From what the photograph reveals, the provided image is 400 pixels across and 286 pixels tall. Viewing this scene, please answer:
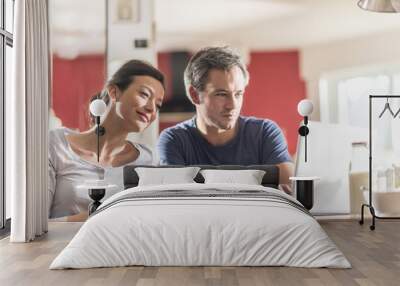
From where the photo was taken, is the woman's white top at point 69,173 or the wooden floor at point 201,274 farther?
the woman's white top at point 69,173

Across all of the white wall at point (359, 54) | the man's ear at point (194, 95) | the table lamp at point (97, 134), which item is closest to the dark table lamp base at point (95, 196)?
the table lamp at point (97, 134)

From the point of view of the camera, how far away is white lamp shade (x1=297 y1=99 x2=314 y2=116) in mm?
7586

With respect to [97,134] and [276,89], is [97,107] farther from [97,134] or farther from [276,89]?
[276,89]

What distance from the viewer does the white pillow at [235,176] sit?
23.4 ft

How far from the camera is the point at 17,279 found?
4.38 meters

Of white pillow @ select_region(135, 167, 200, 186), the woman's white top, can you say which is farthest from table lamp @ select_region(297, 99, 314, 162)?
the woman's white top

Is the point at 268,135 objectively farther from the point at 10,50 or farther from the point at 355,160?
the point at 10,50

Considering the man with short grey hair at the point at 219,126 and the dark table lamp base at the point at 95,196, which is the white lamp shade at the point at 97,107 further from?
the dark table lamp base at the point at 95,196

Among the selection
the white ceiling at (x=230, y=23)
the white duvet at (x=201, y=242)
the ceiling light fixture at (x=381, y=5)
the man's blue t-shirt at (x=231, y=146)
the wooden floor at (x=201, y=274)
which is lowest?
the wooden floor at (x=201, y=274)

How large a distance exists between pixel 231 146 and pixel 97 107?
1.73m

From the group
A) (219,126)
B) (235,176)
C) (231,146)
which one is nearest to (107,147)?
(219,126)

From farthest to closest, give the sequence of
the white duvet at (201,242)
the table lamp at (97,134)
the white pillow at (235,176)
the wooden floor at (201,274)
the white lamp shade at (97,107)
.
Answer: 1. the white lamp shade at (97,107)
2. the table lamp at (97,134)
3. the white pillow at (235,176)
4. the white duvet at (201,242)
5. the wooden floor at (201,274)

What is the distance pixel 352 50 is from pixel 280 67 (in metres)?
0.93

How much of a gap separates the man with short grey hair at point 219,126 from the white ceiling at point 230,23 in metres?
0.28
